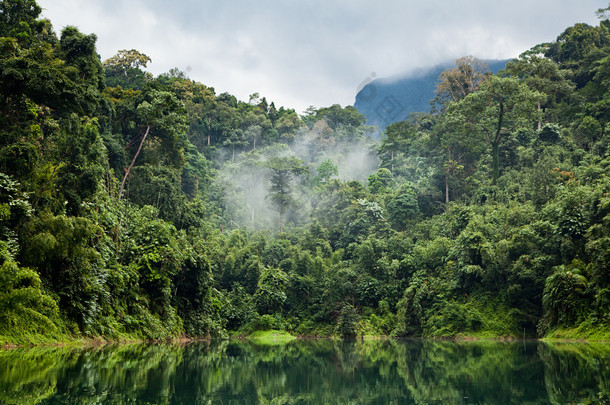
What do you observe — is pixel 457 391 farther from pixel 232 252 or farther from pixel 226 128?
pixel 226 128

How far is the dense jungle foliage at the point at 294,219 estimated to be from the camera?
1565 centimetres

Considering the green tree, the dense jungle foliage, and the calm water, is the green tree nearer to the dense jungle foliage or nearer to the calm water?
the dense jungle foliage

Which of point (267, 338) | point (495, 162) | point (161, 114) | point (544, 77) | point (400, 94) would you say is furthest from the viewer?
point (400, 94)

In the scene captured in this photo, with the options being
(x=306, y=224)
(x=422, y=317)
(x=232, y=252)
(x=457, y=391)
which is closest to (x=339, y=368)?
(x=457, y=391)

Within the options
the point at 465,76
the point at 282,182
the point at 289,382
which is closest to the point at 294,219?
the point at 282,182

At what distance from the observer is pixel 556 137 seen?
3356cm

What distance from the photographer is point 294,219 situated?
157ft

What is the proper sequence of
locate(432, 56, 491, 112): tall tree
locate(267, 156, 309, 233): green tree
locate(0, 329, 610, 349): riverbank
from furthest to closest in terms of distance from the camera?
locate(432, 56, 491, 112): tall tree < locate(267, 156, 309, 233): green tree < locate(0, 329, 610, 349): riverbank

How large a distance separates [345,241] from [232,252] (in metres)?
9.62

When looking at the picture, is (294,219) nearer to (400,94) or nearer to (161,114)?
(161,114)

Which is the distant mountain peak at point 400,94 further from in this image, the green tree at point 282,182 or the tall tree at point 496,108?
the tall tree at point 496,108

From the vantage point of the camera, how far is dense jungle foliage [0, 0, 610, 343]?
51.3 ft

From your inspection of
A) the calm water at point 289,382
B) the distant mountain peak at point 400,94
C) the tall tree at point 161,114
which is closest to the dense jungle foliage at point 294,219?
the tall tree at point 161,114

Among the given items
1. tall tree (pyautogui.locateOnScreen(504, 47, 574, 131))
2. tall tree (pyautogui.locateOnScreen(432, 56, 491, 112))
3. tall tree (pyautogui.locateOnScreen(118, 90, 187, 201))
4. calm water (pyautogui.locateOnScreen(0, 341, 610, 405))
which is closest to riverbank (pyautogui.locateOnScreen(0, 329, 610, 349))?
calm water (pyautogui.locateOnScreen(0, 341, 610, 405))
